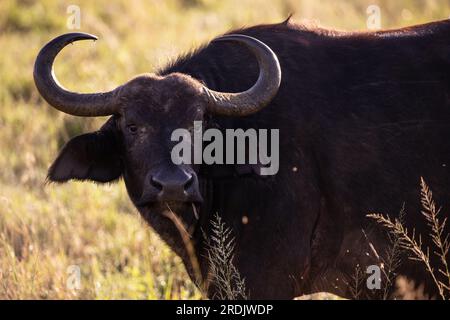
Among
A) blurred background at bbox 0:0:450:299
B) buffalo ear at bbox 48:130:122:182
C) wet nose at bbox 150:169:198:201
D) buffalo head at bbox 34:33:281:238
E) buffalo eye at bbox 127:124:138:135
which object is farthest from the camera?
blurred background at bbox 0:0:450:299

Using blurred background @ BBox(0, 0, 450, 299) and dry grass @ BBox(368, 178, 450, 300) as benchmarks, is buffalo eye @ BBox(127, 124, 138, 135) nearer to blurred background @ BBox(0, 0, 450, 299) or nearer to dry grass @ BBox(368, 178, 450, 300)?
blurred background @ BBox(0, 0, 450, 299)

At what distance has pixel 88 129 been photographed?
420 inches

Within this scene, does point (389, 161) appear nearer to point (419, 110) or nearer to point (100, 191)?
point (419, 110)

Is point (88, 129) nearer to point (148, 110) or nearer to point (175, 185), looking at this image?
point (148, 110)

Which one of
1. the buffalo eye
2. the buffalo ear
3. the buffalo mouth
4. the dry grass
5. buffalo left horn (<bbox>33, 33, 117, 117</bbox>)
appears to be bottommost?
the dry grass

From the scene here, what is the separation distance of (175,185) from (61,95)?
1.14 metres

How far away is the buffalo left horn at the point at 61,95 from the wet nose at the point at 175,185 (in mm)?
778

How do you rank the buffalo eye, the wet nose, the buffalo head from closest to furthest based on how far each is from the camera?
the wet nose < the buffalo head < the buffalo eye

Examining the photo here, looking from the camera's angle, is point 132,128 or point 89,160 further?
point 89,160

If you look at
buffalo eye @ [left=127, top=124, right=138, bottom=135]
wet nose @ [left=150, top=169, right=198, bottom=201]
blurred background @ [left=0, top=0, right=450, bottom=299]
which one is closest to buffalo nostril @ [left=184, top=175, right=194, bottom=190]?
wet nose @ [left=150, top=169, right=198, bottom=201]

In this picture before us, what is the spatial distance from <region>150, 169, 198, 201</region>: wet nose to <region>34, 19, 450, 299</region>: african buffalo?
0.15 meters

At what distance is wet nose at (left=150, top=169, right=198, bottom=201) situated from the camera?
5.69 meters

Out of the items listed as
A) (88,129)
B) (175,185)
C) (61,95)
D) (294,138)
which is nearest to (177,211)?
(175,185)
